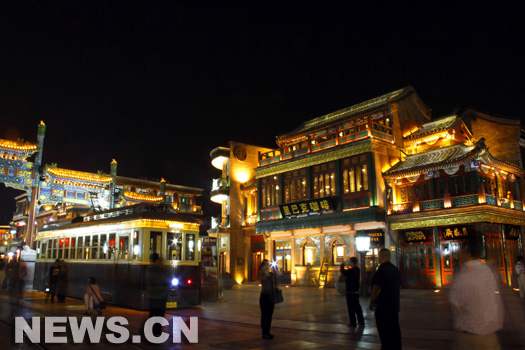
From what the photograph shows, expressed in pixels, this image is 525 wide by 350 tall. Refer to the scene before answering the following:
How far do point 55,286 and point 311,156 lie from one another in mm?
16954

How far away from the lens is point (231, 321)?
12.5 m

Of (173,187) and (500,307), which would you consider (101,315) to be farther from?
(173,187)

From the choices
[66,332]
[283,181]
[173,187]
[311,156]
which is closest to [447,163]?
[311,156]

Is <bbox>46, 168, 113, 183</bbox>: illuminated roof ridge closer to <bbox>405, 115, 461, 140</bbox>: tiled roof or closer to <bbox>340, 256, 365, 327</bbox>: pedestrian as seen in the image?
<bbox>405, 115, 461, 140</bbox>: tiled roof

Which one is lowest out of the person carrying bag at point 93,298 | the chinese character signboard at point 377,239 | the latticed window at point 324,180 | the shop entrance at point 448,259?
the person carrying bag at point 93,298

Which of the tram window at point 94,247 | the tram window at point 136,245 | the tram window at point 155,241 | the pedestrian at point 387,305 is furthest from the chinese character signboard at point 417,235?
the pedestrian at point 387,305

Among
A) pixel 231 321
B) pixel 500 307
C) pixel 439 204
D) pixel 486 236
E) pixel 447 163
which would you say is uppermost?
pixel 447 163

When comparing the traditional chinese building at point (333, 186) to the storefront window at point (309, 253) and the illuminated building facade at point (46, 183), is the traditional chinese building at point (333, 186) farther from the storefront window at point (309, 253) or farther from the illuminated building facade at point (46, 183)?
the illuminated building facade at point (46, 183)

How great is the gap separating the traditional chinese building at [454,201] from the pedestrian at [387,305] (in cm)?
1641

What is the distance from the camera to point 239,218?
35000mm

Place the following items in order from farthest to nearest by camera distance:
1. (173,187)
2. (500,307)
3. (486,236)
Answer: (173,187) < (486,236) < (500,307)

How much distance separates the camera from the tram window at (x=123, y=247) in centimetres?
1489

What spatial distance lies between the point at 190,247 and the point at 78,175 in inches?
784

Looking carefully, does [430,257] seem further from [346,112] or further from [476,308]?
[476,308]
